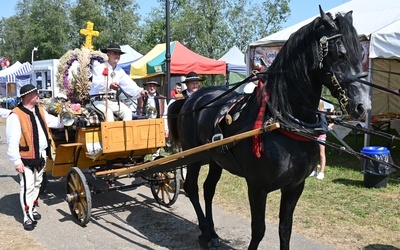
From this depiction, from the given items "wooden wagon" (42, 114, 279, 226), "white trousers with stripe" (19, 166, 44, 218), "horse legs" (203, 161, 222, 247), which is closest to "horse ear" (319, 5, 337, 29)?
"wooden wagon" (42, 114, 279, 226)

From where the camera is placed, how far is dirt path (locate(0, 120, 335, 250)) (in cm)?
452

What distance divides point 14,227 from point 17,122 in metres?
1.38

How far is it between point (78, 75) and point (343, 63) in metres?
4.36

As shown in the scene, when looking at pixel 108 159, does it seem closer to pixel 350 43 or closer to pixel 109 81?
pixel 109 81

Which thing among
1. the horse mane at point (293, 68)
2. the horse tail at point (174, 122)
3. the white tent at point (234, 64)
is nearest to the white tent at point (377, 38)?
the horse mane at point (293, 68)

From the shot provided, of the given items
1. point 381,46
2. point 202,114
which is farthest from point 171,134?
point 381,46

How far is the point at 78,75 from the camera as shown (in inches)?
237

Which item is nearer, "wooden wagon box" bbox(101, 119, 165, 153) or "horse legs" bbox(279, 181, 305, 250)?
"horse legs" bbox(279, 181, 305, 250)

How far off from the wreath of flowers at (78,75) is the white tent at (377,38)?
3680 mm

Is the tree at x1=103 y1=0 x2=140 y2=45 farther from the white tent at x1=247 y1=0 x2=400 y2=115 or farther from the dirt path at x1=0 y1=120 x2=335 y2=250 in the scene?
the dirt path at x1=0 y1=120 x2=335 y2=250

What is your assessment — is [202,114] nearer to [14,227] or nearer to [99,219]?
[99,219]

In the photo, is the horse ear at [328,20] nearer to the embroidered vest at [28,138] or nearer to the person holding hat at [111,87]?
the person holding hat at [111,87]

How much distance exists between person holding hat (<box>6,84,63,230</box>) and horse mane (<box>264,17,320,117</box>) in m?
3.11

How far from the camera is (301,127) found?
3.12 m
